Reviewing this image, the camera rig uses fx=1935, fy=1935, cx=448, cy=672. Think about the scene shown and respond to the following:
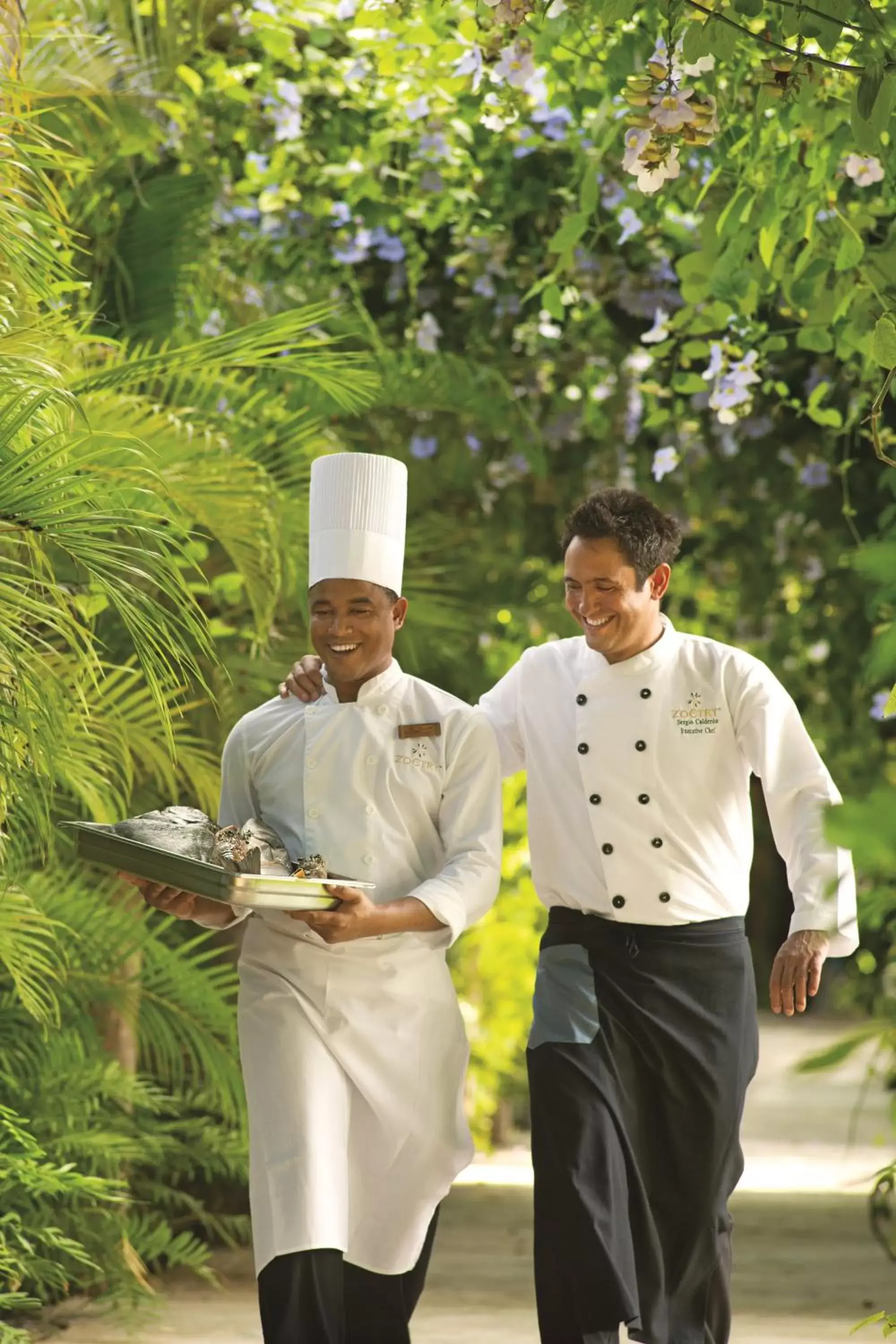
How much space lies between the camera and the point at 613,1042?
392 cm

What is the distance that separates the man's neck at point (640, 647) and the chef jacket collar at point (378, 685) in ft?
1.70

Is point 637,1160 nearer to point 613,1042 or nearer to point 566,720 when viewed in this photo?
point 613,1042

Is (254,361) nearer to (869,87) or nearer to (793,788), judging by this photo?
(793,788)

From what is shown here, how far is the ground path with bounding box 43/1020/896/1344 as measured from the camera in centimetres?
536

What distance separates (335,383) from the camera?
4.45m

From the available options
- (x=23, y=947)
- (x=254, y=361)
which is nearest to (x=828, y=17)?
(x=254, y=361)

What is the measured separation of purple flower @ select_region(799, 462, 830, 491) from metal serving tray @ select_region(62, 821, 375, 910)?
3.29 meters

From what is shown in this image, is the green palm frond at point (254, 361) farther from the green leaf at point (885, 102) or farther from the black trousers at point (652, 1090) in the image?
the green leaf at point (885, 102)

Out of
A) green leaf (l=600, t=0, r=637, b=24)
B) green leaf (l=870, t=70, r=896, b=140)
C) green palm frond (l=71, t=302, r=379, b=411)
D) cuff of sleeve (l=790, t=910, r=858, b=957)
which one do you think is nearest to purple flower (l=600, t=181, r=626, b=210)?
green palm frond (l=71, t=302, r=379, b=411)

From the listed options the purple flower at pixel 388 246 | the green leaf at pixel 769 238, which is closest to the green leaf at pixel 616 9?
the green leaf at pixel 769 238

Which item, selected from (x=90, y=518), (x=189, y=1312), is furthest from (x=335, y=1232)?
(x=189, y=1312)

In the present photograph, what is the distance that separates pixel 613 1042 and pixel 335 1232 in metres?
0.74

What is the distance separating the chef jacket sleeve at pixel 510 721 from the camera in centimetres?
425

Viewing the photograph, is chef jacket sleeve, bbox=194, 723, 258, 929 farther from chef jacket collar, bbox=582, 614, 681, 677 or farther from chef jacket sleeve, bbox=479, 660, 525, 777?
chef jacket collar, bbox=582, 614, 681, 677
